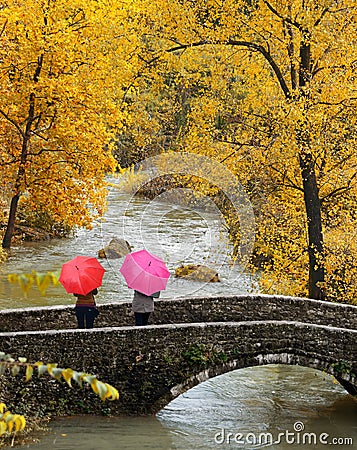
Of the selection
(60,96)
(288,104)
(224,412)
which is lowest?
(224,412)

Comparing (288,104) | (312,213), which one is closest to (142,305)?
(288,104)

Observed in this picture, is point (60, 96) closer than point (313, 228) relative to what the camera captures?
No

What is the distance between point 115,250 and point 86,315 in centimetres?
1397

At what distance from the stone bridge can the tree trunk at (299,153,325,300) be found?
3.89m

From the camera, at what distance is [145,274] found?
12.5 meters

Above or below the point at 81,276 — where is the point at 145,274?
above

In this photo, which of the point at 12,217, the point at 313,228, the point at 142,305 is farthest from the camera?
the point at 12,217

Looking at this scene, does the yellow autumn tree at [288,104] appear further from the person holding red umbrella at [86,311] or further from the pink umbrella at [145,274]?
the person holding red umbrella at [86,311]

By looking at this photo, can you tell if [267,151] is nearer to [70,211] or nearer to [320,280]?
[320,280]

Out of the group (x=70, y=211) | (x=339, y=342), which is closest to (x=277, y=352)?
(x=339, y=342)

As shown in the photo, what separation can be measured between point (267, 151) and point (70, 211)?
6.35 m

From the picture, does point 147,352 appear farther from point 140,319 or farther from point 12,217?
point 12,217

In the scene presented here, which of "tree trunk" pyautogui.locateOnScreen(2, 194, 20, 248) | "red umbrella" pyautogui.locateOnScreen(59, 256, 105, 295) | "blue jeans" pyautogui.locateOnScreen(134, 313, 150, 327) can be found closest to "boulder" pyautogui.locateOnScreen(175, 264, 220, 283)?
"tree trunk" pyautogui.locateOnScreen(2, 194, 20, 248)

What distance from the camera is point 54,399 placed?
11.2m
